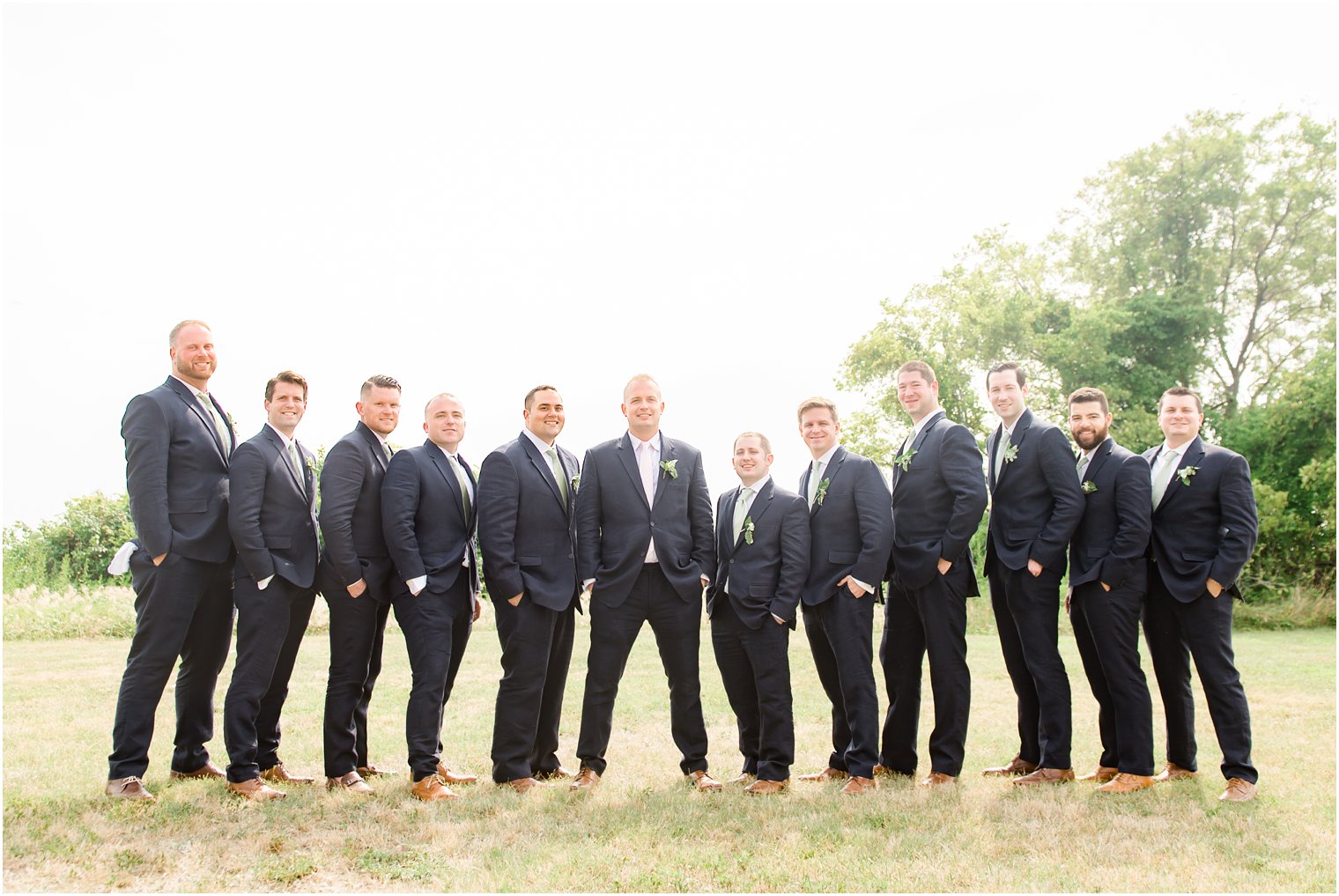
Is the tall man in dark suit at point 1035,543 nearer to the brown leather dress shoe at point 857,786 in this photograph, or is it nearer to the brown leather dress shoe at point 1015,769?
the brown leather dress shoe at point 1015,769

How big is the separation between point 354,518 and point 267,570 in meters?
0.66

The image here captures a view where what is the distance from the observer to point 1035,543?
6.74 m

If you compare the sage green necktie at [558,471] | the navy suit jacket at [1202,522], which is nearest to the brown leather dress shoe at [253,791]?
the sage green necktie at [558,471]

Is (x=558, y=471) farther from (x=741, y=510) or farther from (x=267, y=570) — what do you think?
(x=267, y=570)

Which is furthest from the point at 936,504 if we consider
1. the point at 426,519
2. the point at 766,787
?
the point at 426,519

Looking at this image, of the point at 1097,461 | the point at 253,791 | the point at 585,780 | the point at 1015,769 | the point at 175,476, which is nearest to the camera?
the point at 253,791

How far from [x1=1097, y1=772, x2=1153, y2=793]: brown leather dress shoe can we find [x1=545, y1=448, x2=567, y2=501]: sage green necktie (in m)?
3.92

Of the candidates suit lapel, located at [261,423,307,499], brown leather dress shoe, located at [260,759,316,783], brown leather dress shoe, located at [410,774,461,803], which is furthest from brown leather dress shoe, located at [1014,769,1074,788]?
suit lapel, located at [261,423,307,499]

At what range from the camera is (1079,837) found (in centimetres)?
541

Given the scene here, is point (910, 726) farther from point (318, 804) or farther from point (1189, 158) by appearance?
point (1189, 158)

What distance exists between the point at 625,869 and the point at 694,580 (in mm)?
2205

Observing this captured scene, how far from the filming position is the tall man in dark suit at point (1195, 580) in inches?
256

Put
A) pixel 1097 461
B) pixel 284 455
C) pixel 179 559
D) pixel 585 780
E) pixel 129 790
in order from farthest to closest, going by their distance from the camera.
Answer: pixel 1097 461 → pixel 585 780 → pixel 284 455 → pixel 179 559 → pixel 129 790

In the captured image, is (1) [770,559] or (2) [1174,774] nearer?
(1) [770,559]
